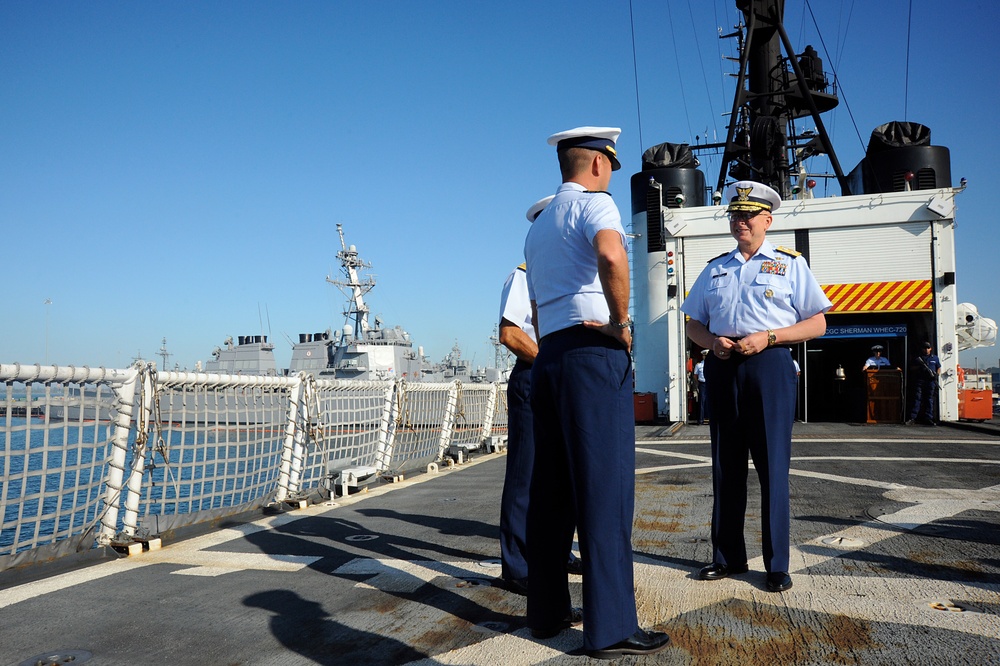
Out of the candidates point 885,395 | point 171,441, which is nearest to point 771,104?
point 885,395

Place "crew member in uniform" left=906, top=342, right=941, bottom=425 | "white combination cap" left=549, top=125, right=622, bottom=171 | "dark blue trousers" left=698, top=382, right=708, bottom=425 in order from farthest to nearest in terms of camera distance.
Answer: "dark blue trousers" left=698, top=382, right=708, bottom=425, "crew member in uniform" left=906, top=342, right=941, bottom=425, "white combination cap" left=549, top=125, right=622, bottom=171

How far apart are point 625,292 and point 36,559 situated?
346 cm

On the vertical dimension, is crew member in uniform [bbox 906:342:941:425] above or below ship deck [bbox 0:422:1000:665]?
above

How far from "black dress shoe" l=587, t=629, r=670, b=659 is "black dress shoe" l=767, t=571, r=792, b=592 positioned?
0.83 m

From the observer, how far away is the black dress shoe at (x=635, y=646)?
7.64ft

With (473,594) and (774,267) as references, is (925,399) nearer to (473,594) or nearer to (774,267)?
(774,267)

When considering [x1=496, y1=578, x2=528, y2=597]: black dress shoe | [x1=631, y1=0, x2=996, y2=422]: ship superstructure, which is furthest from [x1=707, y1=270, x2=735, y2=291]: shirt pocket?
[x1=631, y1=0, x2=996, y2=422]: ship superstructure

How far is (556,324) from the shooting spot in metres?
2.62

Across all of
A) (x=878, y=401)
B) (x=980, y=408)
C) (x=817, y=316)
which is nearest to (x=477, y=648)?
(x=817, y=316)

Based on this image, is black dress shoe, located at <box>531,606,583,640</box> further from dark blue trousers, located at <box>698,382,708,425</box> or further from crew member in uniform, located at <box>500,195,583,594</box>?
dark blue trousers, located at <box>698,382,708,425</box>

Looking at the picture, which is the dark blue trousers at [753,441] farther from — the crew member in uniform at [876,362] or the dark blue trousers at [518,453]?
the crew member in uniform at [876,362]

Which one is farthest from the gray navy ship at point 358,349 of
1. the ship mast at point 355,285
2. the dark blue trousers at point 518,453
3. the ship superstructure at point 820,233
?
the dark blue trousers at point 518,453

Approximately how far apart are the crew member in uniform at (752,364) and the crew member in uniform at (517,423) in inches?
31.8

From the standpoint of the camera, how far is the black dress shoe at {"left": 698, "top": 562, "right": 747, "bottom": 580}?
10.6ft
